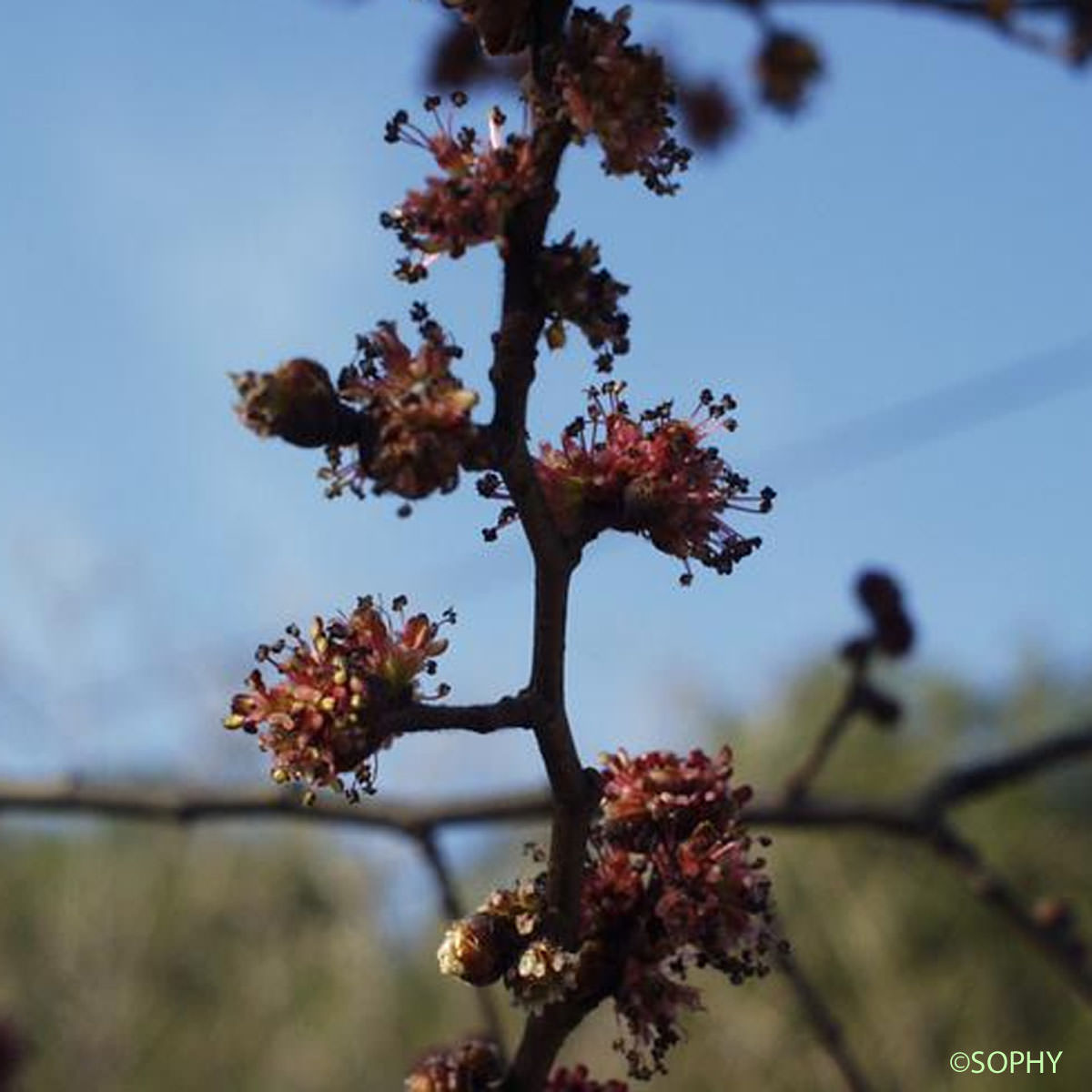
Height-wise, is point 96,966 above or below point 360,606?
below

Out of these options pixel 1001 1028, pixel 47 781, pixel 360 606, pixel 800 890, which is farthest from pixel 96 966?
pixel 360 606

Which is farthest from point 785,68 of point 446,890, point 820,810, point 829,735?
point 446,890

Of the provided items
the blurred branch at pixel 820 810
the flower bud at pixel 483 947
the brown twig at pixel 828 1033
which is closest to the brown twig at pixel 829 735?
the blurred branch at pixel 820 810

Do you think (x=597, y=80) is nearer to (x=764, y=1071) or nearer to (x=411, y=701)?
(x=411, y=701)

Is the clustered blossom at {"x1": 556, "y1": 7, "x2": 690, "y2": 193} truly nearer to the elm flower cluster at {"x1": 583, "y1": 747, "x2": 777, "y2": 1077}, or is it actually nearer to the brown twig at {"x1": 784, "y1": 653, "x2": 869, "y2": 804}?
the elm flower cluster at {"x1": 583, "y1": 747, "x2": 777, "y2": 1077}

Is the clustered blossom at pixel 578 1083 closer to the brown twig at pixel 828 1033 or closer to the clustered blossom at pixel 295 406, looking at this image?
the clustered blossom at pixel 295 406

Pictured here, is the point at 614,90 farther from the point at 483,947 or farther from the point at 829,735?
the point at 829,735
